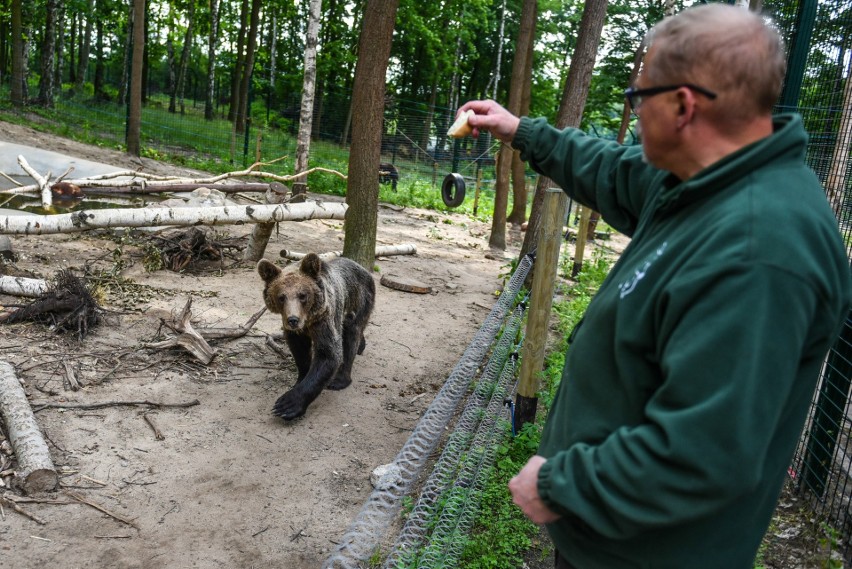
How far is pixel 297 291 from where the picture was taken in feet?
18.2

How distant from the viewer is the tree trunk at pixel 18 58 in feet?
75.0

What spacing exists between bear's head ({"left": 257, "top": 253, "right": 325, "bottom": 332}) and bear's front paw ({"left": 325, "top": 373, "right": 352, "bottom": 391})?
0.79m

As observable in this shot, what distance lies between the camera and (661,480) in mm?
1337

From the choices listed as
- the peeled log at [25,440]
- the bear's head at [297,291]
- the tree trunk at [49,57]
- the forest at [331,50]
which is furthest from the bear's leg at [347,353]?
the tree trunk at [49,57]

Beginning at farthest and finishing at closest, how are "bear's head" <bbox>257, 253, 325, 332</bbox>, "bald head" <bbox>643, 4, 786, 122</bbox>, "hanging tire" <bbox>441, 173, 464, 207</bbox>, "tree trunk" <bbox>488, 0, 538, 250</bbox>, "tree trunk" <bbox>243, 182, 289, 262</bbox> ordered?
"tree trunk" <bbox>488, 0, 538, 250</bbox>, "tree trunk" <bbox>243, 182, 289, 262</bbox>, "bear's head" <bbox>257, 253, 325, 332</bbox>, "hanging tire" <bbox>441, 173, 464, 207</bbox>, "bald head" <bbox>643, 4, 786, 122</bbox>

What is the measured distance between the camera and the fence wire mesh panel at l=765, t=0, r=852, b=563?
421cm

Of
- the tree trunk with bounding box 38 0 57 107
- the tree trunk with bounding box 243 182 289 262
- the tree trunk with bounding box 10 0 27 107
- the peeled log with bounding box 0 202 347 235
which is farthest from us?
the tree trunk with bounding box 38 0 57 107

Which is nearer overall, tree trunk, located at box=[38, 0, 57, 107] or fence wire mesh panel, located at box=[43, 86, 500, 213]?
fence wire mesh panel, located at box=[43, 86, 500, 213]

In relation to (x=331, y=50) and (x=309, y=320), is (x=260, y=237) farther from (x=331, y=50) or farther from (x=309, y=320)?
(x=331, y=50)

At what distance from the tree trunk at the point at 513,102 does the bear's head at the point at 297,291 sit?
275 inches

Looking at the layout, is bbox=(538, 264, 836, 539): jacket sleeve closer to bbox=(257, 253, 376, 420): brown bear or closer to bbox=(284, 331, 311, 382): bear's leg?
bbox=(257, 253, 376, 420): brown bear

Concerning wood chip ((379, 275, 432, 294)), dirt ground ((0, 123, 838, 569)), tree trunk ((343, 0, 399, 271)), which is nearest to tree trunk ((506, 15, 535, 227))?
wood chip ((379, 275, 432, 294))

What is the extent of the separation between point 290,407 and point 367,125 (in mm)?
4105

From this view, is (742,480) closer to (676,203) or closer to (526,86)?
(676,203)
